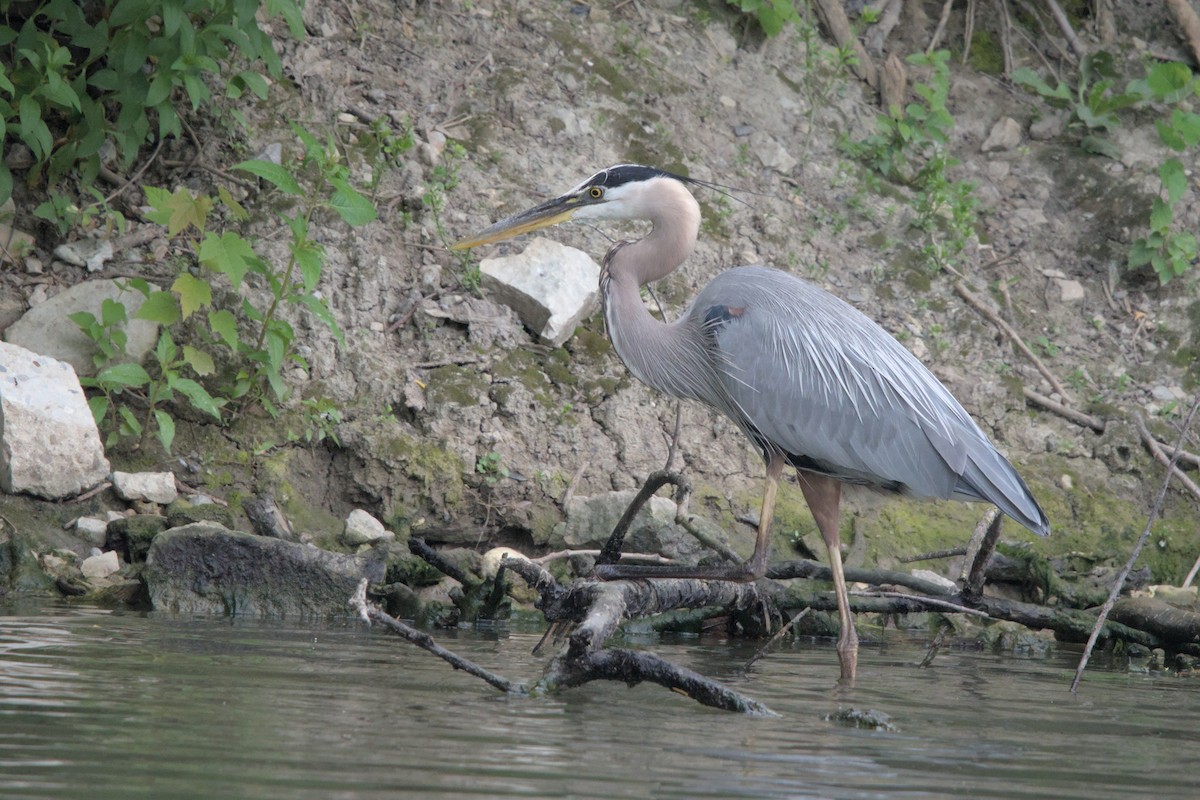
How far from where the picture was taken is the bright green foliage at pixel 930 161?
922cm

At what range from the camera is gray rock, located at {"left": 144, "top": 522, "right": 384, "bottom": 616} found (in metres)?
5.59

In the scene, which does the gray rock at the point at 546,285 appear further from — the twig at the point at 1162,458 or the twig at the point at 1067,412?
the twig at the point at 1162,458

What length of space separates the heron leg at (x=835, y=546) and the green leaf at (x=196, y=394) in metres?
2.78

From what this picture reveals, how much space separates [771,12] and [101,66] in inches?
182

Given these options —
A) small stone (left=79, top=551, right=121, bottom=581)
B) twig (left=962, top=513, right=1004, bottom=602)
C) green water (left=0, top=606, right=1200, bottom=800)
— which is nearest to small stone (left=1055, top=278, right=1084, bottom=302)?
twig (left=962, top=513, right=1004, bottom=602)

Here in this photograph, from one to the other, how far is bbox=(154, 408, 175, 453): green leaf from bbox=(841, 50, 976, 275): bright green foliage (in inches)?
202

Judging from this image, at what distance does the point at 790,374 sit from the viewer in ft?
18.9

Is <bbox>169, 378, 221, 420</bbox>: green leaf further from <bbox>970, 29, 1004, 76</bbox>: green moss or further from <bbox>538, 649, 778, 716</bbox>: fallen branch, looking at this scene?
<bbox>970, 29, 1004, 76</bbox>: green moss

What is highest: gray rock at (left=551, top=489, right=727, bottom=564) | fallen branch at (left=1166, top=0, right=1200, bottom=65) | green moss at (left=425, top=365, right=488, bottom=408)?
fallen branch at (left=1166, top=0, right=1200, bottom=65)

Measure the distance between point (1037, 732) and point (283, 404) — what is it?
4285 millimetres

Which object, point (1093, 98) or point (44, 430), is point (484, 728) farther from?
point (1093, 98)

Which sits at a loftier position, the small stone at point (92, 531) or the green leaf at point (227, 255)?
the green leaf at point (227, 255)

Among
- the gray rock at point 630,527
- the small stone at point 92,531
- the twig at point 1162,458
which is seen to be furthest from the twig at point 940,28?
the small stone at point 92,531

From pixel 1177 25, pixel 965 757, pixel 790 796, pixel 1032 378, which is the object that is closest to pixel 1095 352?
pixel 1032 378
